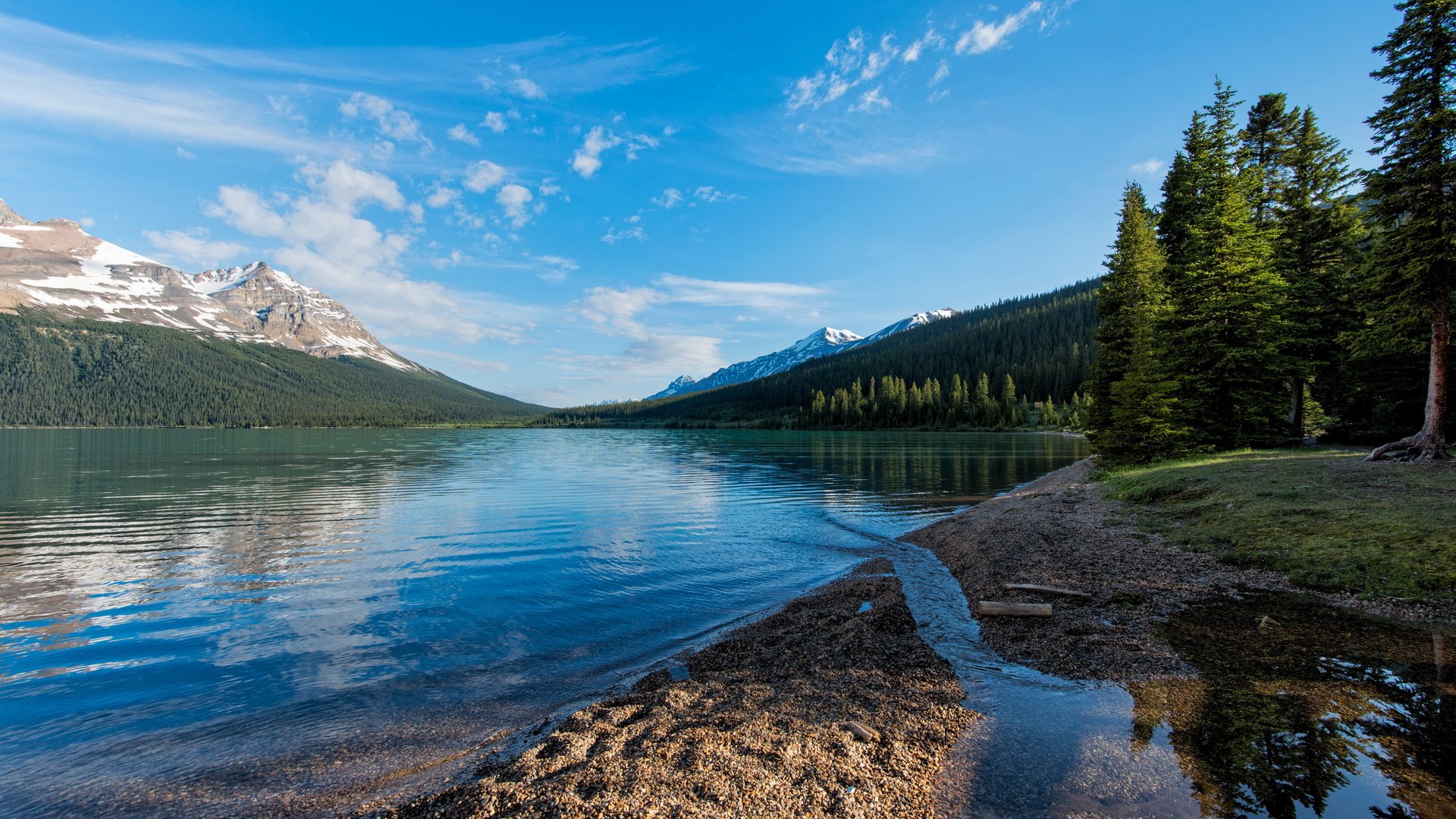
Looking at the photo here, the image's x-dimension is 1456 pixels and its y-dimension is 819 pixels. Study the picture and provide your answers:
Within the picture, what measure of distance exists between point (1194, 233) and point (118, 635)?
51.0 meters

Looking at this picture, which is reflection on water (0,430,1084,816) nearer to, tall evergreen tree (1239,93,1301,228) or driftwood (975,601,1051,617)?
driftwood (975,601,1051,617)

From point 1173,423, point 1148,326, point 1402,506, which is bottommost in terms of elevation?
point 1402,506

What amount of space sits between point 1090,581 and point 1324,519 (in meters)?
7.32

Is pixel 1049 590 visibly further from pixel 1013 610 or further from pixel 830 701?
pixel 830 701

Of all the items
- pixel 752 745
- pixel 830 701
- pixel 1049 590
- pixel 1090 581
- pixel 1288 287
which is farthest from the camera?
pixel 1288 287

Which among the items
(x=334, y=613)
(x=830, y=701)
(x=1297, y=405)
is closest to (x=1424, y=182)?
(x=1297, y=405)

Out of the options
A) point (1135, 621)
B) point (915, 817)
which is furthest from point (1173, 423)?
point (915, 817)

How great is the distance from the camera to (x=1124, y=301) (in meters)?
41.2

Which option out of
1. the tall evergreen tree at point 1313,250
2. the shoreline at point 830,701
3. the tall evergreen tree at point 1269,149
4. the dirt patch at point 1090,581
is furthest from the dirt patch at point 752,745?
the tall evergreen tree at point 1269,149

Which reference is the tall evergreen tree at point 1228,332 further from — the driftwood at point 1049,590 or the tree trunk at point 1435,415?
the driftwood at point 1049,590

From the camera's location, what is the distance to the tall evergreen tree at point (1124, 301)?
39312 millimetres

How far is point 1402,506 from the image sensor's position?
1580cm

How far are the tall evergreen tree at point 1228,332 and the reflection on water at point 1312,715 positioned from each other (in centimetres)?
2718

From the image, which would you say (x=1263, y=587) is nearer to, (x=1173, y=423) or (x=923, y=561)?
(x=923, y=561)
